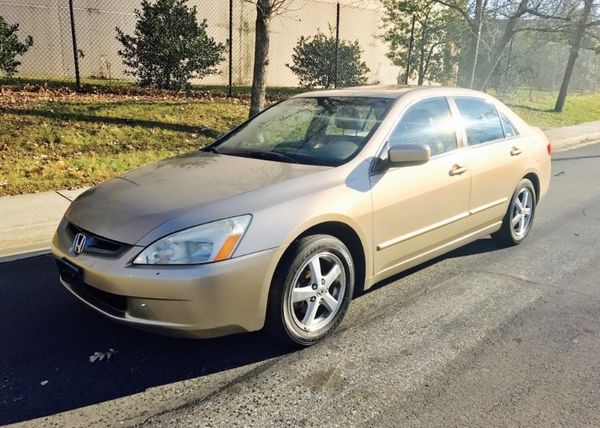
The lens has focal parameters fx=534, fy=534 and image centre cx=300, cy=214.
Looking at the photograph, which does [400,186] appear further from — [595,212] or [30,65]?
[30,65]

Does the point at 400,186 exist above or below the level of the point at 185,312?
above

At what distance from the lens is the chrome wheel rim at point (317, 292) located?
3207 millimetres

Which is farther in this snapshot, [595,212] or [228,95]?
[228,95]

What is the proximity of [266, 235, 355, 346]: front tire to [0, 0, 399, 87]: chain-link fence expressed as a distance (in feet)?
31.3

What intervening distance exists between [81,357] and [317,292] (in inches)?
57.3

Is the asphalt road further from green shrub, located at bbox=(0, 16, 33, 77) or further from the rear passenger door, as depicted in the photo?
green shrub, located at bbox=(0, 16, 33, 77)

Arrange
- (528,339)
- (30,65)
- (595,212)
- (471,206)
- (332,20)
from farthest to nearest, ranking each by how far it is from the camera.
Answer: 1. (332,20)
2. (30,65)
3. (595,212)
4. (471,206)
5. (528,339)

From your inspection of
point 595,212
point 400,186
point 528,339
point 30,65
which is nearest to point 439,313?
point 528,339

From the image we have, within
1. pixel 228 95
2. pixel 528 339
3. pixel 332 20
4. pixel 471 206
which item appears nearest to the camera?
pixel 528 339

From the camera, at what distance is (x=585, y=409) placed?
2758mm

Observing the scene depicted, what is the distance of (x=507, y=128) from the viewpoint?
5086 millimetres

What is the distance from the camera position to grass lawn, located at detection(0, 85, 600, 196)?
711cm

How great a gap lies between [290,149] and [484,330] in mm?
1849

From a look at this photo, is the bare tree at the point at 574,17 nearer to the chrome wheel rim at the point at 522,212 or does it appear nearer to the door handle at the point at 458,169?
the chrome wheel rim at the point at 522,212
